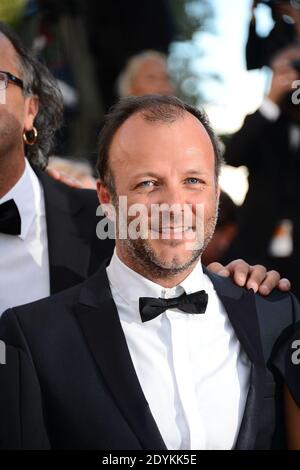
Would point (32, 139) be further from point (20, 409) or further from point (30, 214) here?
point (20, 409)

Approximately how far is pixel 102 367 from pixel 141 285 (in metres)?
0.26

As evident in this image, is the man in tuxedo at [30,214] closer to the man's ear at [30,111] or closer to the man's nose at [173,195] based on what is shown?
the man's ear at [30,111]

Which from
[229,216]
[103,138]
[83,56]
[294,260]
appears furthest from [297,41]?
[83,56]

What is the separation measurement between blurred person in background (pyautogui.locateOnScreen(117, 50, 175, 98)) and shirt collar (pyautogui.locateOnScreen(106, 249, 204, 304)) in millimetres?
2904

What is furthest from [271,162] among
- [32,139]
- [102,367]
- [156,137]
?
[102,367]

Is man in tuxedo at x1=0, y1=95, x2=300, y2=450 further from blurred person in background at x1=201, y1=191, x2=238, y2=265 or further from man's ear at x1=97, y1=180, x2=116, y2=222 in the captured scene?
blurred person in background at x1=201, y1=191, x2=238, y2=265

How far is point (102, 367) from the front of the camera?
6.94 ft

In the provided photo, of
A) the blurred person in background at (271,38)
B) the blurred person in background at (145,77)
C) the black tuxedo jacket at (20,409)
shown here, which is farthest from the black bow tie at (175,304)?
the blurred person in background at (145,77)

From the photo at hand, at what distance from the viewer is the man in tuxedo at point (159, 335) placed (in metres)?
2.07

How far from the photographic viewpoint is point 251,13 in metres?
4.54

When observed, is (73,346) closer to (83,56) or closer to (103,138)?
(103,138)

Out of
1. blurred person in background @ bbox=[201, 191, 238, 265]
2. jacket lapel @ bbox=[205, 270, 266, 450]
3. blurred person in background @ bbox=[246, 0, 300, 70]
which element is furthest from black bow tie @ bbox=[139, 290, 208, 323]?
blurred person in background @ bbox=[246, 0, 300, 70]
